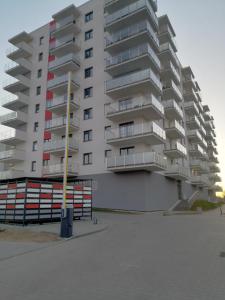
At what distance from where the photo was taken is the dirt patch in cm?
1046

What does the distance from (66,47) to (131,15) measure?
10.1 meters

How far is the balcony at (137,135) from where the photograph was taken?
24766 mm

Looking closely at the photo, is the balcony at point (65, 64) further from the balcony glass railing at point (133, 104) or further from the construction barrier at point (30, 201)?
the construction barrier at point (30, 201)

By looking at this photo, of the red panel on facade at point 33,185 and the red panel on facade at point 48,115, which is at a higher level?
the red panel on facade at point 48,115

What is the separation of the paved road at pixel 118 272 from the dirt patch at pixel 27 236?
1.25 meters

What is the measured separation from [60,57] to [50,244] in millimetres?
31414

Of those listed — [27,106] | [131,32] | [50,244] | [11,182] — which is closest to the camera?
[50,244]

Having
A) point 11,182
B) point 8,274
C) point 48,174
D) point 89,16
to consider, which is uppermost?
point 89,16

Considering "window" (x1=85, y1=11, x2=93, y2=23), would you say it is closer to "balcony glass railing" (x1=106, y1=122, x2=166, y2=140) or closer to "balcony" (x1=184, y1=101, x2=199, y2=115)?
"balcony glass railing" (x1=106, y1=122, x2=166, y2=140)

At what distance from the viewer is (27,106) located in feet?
125

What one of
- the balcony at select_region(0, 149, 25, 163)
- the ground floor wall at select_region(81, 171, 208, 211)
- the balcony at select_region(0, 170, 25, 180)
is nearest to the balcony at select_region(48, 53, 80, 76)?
the balcony at select_region(0, 149, 25, 163)

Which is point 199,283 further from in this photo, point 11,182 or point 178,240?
point 11,182

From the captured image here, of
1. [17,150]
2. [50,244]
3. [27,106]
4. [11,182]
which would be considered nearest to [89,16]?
[27,106]

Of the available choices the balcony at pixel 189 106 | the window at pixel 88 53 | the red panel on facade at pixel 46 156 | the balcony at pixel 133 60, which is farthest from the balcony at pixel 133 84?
the balcony at pixel 189 106
